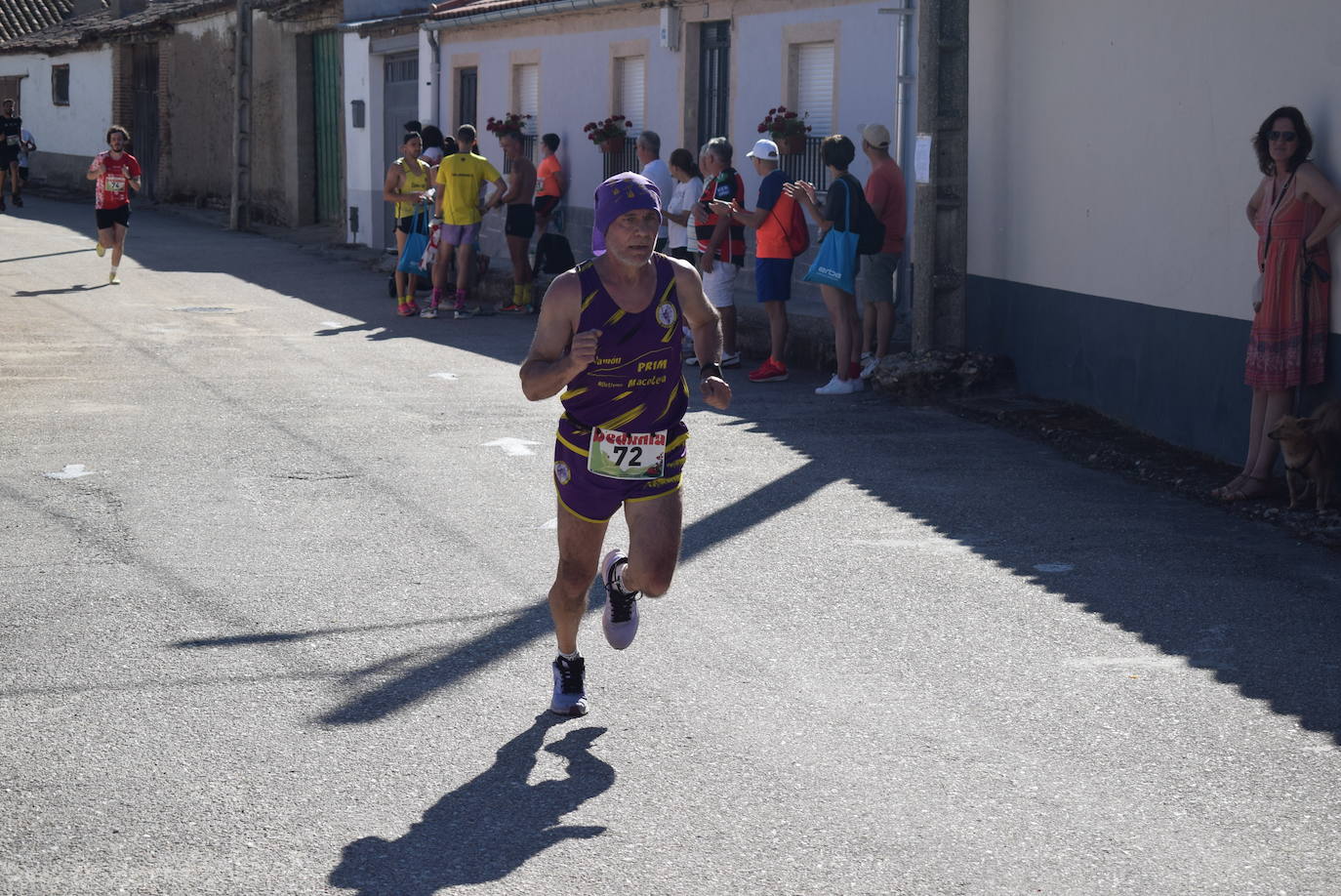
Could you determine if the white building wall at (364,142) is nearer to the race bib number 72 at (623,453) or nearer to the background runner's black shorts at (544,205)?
the background runner's black shorts at (544,205)

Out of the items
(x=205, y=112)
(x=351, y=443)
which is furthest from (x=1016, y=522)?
(x=205, y=112)

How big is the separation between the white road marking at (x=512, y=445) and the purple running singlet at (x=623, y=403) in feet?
16.6

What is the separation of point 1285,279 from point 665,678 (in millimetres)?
4774

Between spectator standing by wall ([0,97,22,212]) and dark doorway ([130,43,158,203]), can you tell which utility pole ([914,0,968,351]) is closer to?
spectator standing by wall ([0,97,22,212])

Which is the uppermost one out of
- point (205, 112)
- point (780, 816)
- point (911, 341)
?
point (205, 112)

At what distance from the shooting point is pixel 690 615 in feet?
22.6

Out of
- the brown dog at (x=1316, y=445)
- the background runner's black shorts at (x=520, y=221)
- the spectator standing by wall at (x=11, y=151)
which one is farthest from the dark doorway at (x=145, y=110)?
the brown dog at (x=1316, y=445)

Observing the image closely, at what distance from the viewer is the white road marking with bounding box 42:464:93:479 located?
9.55 meters

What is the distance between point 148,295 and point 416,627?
47.7ft

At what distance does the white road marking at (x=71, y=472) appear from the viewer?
376 inches

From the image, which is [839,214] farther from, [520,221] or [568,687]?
[568,687]

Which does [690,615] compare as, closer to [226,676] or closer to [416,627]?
[416,627]

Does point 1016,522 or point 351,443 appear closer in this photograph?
point 1016,522

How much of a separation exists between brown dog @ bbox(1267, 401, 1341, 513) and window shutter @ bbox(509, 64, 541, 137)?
51.9 feet
